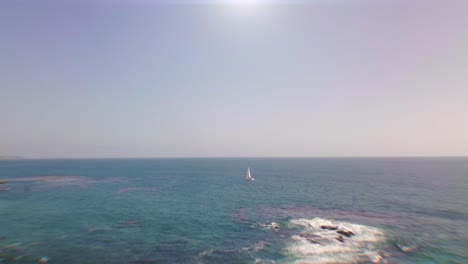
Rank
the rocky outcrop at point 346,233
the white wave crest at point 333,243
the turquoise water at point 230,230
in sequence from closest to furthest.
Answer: the white wave crest at point 333,243 → the turquoise water at point 230,230 → the rocky outcrop at point 346,233

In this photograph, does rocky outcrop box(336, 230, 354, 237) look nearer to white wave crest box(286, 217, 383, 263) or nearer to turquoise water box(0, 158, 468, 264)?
white wave crest box(286, 217, 383, 263)

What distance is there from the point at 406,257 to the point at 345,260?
8974 millimetres

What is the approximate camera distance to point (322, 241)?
3303 cm

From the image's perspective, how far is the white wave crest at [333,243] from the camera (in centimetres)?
2811

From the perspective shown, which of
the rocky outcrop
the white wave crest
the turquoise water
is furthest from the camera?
the rocky outcrop

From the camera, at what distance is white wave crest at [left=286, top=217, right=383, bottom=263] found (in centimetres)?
2811

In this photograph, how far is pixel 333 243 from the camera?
3228 centimetres

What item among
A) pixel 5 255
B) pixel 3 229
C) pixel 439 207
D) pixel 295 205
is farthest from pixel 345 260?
pixel 3 229

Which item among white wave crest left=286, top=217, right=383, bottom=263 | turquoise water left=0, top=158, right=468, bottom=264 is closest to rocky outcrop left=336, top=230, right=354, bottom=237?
white wave crest left=286, top=217, right=383, bottom=263

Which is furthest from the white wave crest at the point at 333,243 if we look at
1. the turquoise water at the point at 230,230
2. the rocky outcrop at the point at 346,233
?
the turquoise water at the point at 230,230

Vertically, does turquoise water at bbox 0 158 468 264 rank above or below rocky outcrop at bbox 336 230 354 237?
below

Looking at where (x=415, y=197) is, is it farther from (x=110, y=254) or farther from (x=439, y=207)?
(x=110, y=254)

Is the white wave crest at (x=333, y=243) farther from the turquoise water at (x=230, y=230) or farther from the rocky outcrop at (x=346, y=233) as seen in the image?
the turquoise water at (x=230, y=230)

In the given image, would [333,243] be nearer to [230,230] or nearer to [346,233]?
[346,233]
